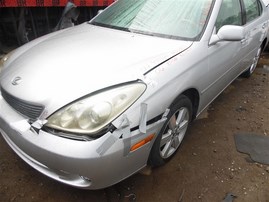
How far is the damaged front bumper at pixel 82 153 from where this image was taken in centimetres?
162

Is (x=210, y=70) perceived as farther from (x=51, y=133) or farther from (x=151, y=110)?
(x=51, y=133)

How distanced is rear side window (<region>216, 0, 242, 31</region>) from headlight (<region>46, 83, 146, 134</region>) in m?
1.42

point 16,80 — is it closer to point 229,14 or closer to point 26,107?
→ point 26,107

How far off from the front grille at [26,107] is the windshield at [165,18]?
1.24m

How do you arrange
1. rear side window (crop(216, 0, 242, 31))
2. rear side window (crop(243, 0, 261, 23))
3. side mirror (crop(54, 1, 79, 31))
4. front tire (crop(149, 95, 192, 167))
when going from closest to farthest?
front tire (crop(149, 95, 192, 167)) < rear side window (crop(216, 0, 242, 31)) < rear side window (crop(243, 0, 261, 23)) < side mirror (crop(54, 1, 79, 31))

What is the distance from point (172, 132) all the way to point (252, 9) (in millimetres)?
2307

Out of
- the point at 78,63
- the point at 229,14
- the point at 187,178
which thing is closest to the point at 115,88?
the point at 78,63

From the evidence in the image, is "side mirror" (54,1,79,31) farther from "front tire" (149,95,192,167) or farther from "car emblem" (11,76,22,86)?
"front tire" (149,95,192,167)

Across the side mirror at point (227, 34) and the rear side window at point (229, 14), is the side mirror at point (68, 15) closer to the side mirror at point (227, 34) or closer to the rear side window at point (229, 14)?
the rear side window at point (229, 14)

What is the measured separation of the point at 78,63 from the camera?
204 cm

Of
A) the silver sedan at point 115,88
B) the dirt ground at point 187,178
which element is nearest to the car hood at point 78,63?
the silver sedan at point 115,88

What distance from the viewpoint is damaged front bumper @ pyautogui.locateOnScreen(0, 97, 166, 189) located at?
162 cm

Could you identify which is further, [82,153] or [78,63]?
[78,63]

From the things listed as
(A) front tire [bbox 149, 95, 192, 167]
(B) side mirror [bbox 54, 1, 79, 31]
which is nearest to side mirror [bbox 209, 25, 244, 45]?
(A) front tire [bbox 149, 95, 192, 167]
